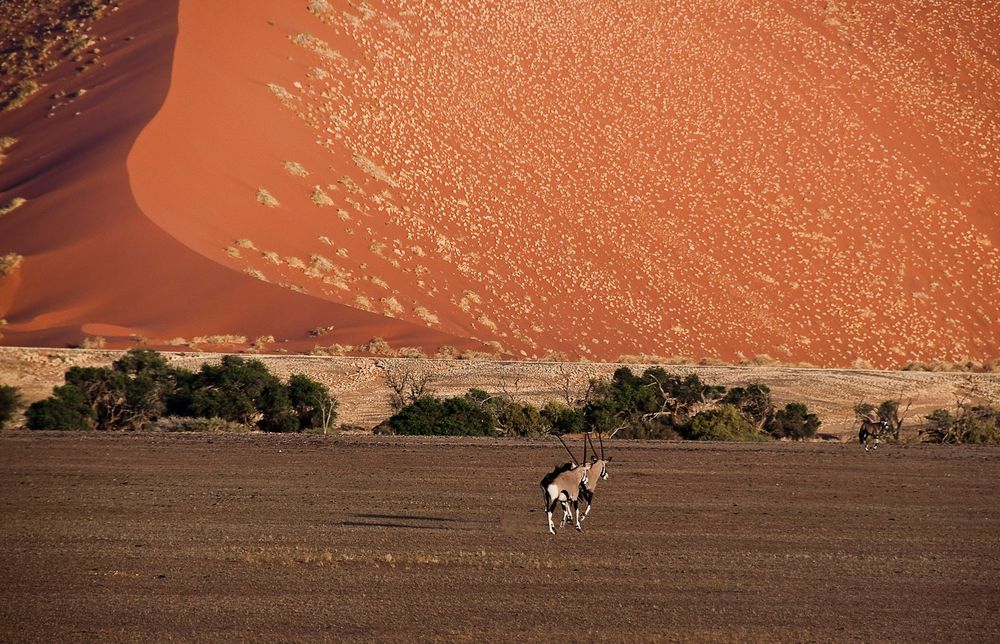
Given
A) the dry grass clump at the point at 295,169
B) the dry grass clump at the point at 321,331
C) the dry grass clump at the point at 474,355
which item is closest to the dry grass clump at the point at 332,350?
the dry grass clump at the point at 321,331

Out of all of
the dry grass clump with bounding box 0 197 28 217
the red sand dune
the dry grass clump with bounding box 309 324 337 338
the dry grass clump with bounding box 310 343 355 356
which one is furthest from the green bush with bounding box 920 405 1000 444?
the dry grass clump with bounding box 0 197 28 217

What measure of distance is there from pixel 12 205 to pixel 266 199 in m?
9.55

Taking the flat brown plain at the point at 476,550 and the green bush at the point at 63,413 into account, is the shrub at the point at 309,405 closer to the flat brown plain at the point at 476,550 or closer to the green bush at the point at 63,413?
the green bush at the point at 63,413

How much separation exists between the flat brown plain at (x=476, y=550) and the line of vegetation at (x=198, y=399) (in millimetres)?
6593

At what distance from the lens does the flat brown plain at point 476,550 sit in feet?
29.0

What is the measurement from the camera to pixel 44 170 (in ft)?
161

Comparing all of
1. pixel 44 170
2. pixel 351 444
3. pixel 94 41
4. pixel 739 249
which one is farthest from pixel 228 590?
pixel 94 41

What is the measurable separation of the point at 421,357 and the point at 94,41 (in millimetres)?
32813

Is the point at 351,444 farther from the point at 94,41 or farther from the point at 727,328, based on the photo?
the point at 94,41

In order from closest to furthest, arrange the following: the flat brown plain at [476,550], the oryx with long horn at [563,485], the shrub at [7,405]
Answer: the flat brown plain at [476,550], the oryx with long horn at [563,485], the shrub at [7,405]

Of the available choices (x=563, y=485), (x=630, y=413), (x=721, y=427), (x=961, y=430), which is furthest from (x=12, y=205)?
(x=563, y=485)

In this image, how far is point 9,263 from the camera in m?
41.5

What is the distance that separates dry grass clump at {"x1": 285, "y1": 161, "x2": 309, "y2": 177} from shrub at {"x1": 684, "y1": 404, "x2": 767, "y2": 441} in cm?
2608

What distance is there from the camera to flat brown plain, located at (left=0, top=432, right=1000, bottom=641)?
29.0 feet
